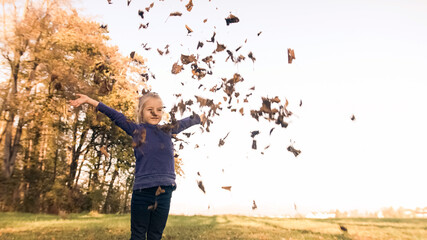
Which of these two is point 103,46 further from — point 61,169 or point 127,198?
Answer: point 127,198

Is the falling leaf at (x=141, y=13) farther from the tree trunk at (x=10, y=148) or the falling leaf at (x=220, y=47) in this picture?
the tree trunk at (x=10, y=148)

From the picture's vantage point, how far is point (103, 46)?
2039cm

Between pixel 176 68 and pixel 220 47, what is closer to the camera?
pixel 176 68

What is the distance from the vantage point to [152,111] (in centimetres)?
491

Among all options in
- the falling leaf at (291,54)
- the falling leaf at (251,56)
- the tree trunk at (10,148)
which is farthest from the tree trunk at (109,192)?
the falling leaf at (291,54)

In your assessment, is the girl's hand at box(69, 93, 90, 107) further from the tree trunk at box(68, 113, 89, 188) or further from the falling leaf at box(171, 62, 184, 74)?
the tree trunk at box(68, 113, 89, 188)

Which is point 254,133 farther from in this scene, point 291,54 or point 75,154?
point 75,154

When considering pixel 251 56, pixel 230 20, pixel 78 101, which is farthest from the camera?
pixel 251 56

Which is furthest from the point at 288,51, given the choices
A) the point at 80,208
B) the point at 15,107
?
the point at 80,208

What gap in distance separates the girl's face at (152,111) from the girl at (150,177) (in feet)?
0.38

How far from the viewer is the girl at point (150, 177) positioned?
14.3 feet

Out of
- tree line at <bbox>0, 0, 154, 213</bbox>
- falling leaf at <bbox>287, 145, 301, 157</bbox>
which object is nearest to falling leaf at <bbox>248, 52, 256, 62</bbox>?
falling leaf at <bbox>287, 145, 301, 157</bbox>

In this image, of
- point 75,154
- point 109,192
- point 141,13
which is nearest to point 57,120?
point 75,154

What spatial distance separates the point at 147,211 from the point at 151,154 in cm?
76
